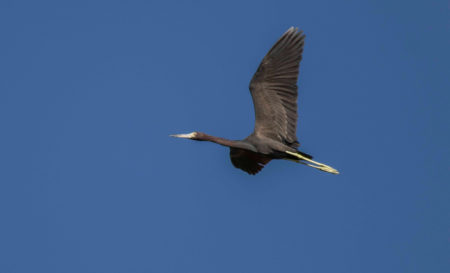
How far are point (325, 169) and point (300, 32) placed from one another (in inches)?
115

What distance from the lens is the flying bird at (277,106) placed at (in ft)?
61.8

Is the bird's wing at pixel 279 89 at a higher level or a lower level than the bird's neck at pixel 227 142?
higher

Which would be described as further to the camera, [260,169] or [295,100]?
[260,169]

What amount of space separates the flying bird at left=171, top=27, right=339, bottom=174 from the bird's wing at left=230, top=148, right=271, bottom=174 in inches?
30.2

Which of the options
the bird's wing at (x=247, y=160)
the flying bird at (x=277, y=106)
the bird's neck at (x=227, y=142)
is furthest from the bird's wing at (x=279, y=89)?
the bird's wing at (x=247, y=160)

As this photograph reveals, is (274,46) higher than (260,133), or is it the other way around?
(274,46)

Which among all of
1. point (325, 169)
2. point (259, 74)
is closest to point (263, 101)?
point (259, 74)

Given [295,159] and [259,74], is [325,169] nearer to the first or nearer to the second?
[295,159]

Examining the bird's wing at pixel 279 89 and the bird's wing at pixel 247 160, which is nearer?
the bird's wing at pixel 279 89

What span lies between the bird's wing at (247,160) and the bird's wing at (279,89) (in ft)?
3.21

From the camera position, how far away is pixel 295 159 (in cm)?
1919

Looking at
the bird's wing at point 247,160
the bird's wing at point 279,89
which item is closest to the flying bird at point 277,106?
the bird's wing at point 279,89

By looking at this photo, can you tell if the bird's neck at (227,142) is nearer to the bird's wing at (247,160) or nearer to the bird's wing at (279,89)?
the bird's wing at (279,89)

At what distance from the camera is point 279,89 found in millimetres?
19000
